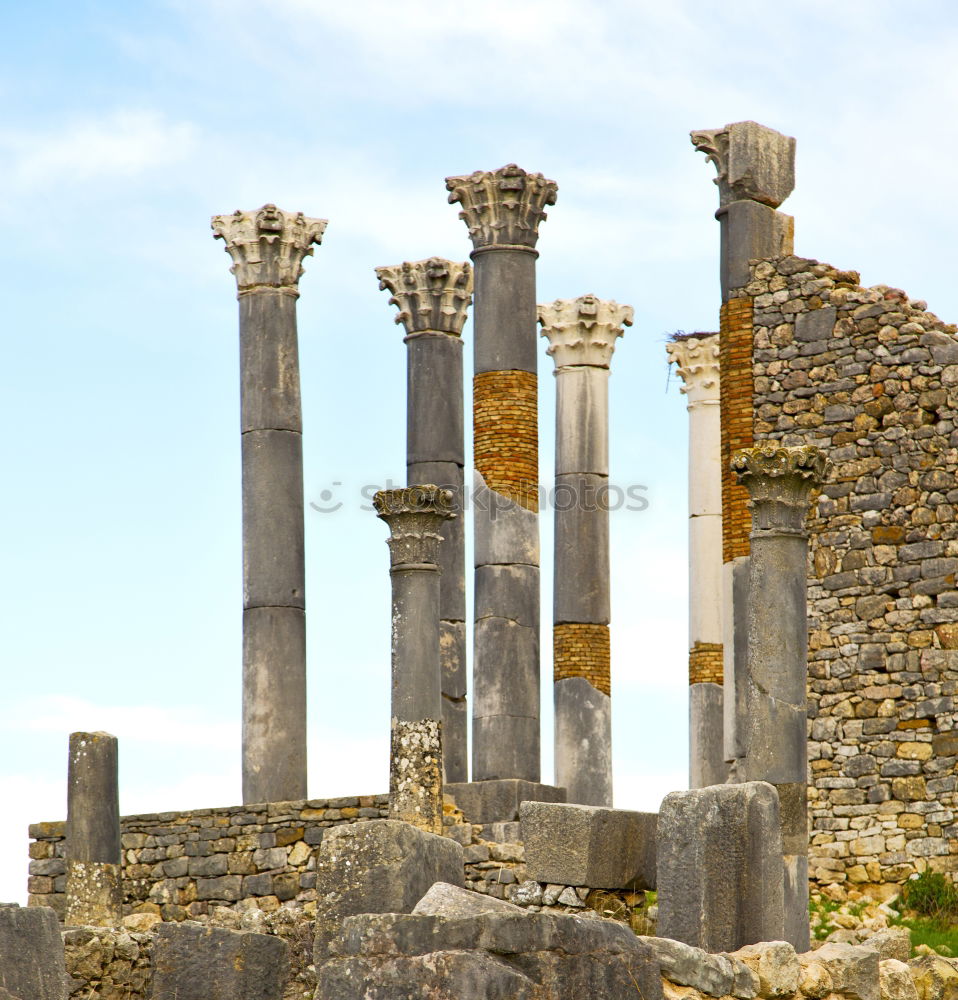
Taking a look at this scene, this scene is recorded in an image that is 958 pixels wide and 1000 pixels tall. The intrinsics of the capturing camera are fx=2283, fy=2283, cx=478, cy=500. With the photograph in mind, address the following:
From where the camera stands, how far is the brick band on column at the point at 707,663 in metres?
29.1

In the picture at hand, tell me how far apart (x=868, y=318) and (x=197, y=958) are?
39.1 feet

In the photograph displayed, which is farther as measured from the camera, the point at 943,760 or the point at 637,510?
the point at 637,510

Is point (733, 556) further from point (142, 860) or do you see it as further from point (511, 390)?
point (142, 860)

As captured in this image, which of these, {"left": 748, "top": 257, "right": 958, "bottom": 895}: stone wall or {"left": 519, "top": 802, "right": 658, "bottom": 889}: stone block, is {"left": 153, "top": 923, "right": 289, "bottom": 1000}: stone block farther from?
{"left": 748, "top": 257, "right": 958, "bottom": 895}: stone wall

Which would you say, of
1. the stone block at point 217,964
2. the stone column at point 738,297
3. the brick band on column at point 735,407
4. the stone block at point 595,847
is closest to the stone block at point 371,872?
the stone block at point 217,964

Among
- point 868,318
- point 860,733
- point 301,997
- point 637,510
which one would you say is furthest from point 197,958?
point 637,510

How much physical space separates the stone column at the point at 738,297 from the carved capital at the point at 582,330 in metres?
4.34

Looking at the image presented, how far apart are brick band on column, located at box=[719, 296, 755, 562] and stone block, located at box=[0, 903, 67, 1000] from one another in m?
11.4

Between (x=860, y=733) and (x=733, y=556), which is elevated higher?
(x=733, y=556)

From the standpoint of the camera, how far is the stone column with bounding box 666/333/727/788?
28.5m

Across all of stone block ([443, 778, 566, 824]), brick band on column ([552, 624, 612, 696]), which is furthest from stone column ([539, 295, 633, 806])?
stone block ([443, 778, 566, 824])

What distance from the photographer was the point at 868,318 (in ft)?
76.3

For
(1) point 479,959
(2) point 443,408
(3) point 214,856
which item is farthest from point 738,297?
(1) point 479,959

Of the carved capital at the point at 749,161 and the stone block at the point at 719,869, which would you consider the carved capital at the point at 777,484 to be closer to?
the stone block at the point at 719,869
